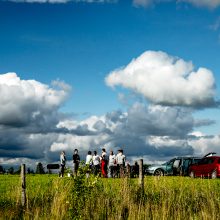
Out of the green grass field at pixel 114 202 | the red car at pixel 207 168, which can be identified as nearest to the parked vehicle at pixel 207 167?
the red car at pixel 207 168

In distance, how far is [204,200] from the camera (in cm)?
1485

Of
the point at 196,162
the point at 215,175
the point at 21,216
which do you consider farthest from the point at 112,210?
the point at 196,162

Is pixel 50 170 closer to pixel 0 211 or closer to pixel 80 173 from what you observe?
pixel 0 211

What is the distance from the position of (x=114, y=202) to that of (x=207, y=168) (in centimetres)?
2056

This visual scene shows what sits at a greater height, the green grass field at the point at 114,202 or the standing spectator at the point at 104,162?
the standing spectator at the point at 104,162

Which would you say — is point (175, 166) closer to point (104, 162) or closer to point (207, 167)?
point (207, 167)

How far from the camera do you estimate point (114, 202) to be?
1396 cm

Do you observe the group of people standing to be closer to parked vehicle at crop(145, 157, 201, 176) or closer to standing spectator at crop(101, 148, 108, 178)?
standing spectator at crop(101, 148, 108, 178)

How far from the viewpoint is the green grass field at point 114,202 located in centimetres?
1203

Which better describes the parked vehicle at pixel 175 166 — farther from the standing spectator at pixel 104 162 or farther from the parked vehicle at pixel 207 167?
the standing spectator at pixel 104 162

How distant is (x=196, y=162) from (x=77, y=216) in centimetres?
2617

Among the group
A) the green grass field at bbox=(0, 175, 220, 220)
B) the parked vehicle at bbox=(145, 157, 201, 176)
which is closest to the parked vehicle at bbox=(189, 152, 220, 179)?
the parked vehicle at bbox=(145, 157, 201, 176)

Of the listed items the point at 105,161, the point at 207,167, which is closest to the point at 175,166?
the point at 207,167

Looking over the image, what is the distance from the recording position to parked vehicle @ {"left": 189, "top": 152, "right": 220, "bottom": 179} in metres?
31.9
